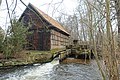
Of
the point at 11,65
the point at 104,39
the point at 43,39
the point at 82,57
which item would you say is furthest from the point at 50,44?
the point at 104,39

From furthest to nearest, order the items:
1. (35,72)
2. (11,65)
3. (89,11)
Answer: (11,65)
(35,72)
(89,11)

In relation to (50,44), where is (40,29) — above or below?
above

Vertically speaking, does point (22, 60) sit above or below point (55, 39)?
below

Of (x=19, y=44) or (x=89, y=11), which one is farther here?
(x=19, y=44)

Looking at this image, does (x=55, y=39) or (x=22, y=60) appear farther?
(x=55, y=39)

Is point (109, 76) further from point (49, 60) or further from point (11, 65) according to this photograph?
point (49, 60)

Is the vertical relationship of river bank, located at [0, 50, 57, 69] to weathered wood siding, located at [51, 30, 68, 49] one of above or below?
below

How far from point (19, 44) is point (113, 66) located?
1449 centimetres

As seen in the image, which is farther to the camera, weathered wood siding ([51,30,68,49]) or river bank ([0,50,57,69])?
weathered wood siding ([51,30,68,49])

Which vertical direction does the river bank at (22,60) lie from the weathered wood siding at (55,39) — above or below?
below

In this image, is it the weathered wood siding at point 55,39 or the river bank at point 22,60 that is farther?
the weathered wood siding at point 55,39

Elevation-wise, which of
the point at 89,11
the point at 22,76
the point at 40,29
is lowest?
the point at 22,76

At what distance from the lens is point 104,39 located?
7.39ft

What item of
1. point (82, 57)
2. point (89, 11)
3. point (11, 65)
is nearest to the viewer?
point (89, 11)
